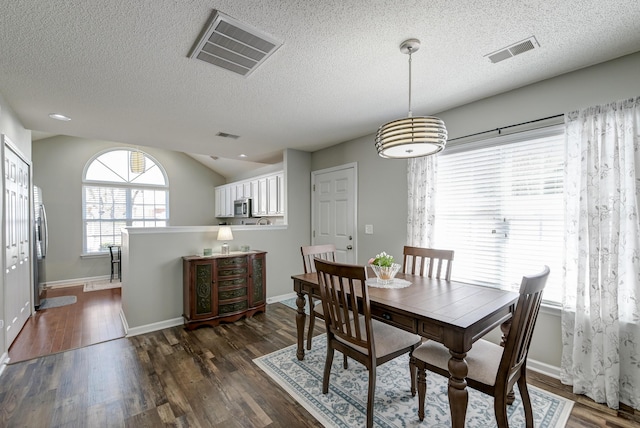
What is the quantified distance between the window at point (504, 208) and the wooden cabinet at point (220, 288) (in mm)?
2354

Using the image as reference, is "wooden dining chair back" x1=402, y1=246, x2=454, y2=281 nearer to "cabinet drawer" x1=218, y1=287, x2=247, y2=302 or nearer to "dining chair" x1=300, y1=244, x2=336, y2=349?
"dining chair" x1=300, y1=244, x2=336, y2=349

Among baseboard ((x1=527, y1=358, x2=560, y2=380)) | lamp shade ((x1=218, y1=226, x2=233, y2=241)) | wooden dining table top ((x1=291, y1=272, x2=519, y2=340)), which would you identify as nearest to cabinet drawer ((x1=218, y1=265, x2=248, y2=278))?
lamp shade ((x1=218, y1=226, x2=233, y2=241))

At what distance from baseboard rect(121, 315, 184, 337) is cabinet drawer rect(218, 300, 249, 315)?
0.54m

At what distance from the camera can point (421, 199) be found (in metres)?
3.24

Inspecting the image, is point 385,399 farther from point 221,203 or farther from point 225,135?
point 221,203

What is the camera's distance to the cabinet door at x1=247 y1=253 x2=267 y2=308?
12.4 ft

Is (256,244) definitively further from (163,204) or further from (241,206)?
(163,204)

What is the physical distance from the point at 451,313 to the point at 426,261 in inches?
57.7

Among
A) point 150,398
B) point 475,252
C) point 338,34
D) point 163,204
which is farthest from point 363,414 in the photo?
point 163,204

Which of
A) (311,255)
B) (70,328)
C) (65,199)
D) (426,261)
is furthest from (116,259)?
(426,261)

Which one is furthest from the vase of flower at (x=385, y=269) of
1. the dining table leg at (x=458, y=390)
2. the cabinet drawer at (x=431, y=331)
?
the dining table leg at (x=458, y=390)

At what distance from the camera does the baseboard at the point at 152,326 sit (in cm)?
325

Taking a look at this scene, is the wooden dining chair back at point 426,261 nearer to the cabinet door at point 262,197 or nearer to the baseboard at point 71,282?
the cabinet door at point 262,197

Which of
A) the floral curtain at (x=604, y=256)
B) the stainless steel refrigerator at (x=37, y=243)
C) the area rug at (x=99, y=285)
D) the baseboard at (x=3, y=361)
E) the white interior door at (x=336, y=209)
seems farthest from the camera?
the area rug at (x=99, y=285)
